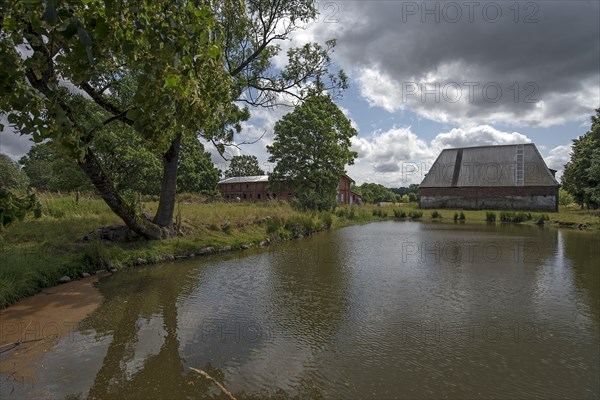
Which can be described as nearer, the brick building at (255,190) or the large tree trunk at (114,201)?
the large tree trunk at (114,201)

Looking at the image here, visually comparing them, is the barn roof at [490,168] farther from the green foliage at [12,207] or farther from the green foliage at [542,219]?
the green foliage at [12,207]

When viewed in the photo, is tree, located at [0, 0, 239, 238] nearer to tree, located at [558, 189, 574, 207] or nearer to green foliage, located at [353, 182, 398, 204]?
tree, located at [558, 189, 574, 207]

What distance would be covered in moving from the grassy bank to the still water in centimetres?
115

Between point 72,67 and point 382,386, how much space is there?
459 centimetres

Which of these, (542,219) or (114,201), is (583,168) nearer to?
(542,219)

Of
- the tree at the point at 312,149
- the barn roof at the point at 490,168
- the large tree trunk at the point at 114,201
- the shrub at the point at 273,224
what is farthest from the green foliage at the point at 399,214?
the large tree trunk at the point at 114,201

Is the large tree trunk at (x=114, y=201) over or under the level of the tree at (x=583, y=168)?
under

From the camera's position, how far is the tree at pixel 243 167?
83.4 meters

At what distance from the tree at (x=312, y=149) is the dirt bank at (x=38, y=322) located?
25860 millimetres

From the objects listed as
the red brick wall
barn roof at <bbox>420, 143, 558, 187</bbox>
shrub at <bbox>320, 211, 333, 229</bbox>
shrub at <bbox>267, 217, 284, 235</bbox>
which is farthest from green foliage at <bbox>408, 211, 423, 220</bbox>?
shrub at <bbox>267, 217, 284, 235</bbox>

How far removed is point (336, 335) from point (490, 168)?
5140 cm

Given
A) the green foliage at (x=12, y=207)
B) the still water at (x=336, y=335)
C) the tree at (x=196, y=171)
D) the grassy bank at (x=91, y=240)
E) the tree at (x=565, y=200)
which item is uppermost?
the tree at (x=196, y=171)

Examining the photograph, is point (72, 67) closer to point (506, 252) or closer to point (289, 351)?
point (289, 351)

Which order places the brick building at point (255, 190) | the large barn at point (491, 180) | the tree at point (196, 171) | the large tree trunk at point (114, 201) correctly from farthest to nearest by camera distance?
the brick building at point (255, 190), the large barn at point (491, 180), the tree at point (196, 171), the large tree trunk at point (114, 201)
